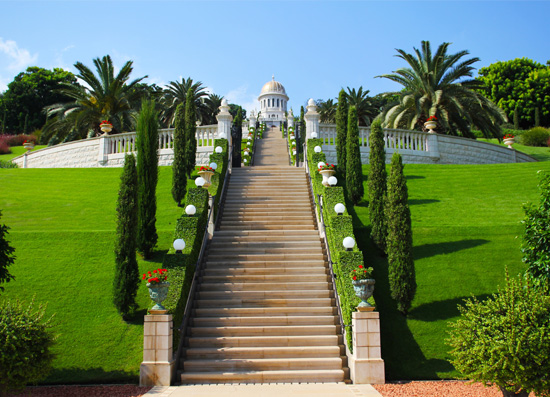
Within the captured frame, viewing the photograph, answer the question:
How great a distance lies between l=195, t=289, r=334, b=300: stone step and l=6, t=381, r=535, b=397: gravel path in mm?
3234

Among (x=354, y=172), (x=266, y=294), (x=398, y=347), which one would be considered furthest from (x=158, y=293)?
(x=354, y=172)

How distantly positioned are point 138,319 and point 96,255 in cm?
327

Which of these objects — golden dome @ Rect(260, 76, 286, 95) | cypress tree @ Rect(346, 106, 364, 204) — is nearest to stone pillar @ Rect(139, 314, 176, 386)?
cypress tree @ Rect(346, 106, 364, 204)

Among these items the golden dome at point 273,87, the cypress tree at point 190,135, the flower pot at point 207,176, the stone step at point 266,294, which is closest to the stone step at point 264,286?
the stone step at point 266,294

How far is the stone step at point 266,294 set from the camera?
12.0m

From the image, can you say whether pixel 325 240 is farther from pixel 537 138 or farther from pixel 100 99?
pixel 537 138

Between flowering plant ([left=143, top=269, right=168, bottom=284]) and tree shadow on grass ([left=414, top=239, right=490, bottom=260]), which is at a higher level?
tree shadow on grass ([left=414, top=239, right=490, bottom=260])

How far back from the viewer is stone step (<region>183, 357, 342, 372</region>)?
32.4 feet

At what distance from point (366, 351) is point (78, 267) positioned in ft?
28.2

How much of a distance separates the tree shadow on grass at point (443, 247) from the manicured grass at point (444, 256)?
0.10ft

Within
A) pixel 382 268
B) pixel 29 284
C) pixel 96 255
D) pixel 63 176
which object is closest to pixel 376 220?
pixel 382 268

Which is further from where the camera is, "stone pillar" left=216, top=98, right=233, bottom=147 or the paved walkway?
"stone pillar" left=216, top=98, right=233, bottom=147

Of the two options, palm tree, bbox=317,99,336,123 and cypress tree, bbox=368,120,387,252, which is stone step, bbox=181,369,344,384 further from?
palm tree, bbox=317,99,336,123

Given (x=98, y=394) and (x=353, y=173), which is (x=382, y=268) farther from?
(x=98, y=394)
